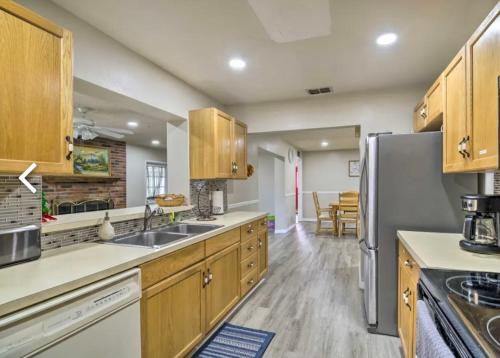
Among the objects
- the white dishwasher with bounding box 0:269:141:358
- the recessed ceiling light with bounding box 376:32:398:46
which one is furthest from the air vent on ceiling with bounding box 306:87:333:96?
the white dishwasher with bounding box 0:269:141:358

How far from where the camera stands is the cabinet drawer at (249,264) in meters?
2.83

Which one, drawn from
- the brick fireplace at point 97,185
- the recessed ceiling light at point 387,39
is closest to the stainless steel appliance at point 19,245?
the recessed ceiling light at point 387,39

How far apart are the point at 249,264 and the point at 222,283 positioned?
2.13ft

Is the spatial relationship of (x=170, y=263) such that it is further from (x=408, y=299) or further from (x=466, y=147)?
(x=466, y=147)

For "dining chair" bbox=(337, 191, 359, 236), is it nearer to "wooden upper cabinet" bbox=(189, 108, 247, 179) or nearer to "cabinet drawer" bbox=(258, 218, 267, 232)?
"cabinet drawer" bbox=(258, 218, 267, 232)

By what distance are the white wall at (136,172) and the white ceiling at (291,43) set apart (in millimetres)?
4621

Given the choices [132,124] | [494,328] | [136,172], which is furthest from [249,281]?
[136,172]

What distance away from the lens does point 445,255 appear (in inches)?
60.2

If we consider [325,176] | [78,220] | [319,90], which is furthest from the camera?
[325,176]

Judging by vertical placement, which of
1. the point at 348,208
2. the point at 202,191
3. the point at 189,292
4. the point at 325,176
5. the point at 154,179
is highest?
the point at 325,176

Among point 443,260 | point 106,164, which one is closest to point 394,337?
point 443,260

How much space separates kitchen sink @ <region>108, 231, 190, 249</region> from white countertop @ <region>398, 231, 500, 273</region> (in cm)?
154

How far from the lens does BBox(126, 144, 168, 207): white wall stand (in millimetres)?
7016

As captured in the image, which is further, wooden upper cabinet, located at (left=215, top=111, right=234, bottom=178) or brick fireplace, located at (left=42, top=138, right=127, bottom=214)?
brick fireplace, located at (left=42, top=138, right=127, bottom=214)
